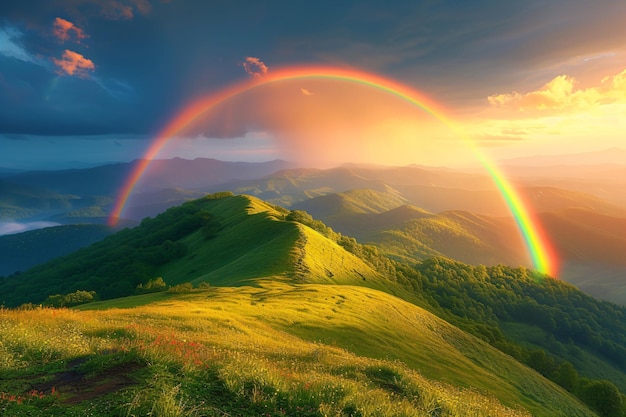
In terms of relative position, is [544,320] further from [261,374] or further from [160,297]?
[261,374]

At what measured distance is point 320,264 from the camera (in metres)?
63.6

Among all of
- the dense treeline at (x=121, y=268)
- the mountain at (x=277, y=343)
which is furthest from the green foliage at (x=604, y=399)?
the dense treeline at (x=121, y=268)

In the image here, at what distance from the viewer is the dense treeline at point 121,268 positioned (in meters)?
106

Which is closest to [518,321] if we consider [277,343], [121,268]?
[121,268]

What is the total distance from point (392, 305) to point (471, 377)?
1840cm

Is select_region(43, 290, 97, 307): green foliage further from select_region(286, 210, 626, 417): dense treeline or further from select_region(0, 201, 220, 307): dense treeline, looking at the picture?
select_region(286, 210, 626, 417): dense treeline

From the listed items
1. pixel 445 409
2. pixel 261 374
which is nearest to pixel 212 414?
pixel 261 374

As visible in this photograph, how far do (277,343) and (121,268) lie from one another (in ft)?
382

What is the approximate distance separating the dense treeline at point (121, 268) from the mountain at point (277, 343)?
711 cm

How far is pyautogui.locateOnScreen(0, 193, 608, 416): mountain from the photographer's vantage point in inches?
424

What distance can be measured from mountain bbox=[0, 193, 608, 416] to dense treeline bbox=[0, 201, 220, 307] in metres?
7.11

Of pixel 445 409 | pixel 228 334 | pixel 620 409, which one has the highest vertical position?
pixel 445 409

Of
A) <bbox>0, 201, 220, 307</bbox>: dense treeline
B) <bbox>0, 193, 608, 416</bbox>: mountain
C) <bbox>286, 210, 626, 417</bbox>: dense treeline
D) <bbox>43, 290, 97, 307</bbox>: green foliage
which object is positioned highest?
<bbox>0, 193, 608, 416</bbox>: mountain

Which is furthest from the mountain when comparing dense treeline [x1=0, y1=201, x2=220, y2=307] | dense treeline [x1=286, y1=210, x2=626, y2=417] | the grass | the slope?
dense treeline [x1=286, y1=210, x2=626, y2=417]
